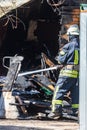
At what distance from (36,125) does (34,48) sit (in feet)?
15.2

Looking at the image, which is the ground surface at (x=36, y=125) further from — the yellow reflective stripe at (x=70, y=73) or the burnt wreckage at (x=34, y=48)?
the yellow reflective stripe at (x=70, y=73)

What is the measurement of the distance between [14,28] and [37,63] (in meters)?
1.32

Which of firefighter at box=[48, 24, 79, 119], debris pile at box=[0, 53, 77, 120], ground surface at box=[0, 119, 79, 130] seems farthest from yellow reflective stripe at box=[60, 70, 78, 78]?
ground surface at box=[0, 119, 79, 130]

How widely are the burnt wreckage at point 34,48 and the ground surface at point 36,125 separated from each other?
454mm

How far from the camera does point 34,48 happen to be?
14258 mm

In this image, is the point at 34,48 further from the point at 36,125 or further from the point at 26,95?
the point at 36,125

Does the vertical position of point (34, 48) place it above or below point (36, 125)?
above

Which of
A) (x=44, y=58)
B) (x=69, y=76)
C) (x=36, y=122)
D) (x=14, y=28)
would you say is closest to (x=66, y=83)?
(x=69, y=76)

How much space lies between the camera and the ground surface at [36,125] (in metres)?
9.51

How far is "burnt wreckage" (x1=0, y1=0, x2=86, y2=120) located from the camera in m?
11.0

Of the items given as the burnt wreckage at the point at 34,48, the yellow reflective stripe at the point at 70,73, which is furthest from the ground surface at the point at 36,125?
the yellow reflective stripe at the point at 70,73

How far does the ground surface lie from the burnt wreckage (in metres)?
0.45

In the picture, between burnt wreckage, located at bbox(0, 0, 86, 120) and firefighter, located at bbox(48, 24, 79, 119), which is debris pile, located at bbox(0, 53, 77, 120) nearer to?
burnt wreckage, located at bbox(0, 0, 86, 120)

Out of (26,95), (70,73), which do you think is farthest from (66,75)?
(26,95)
